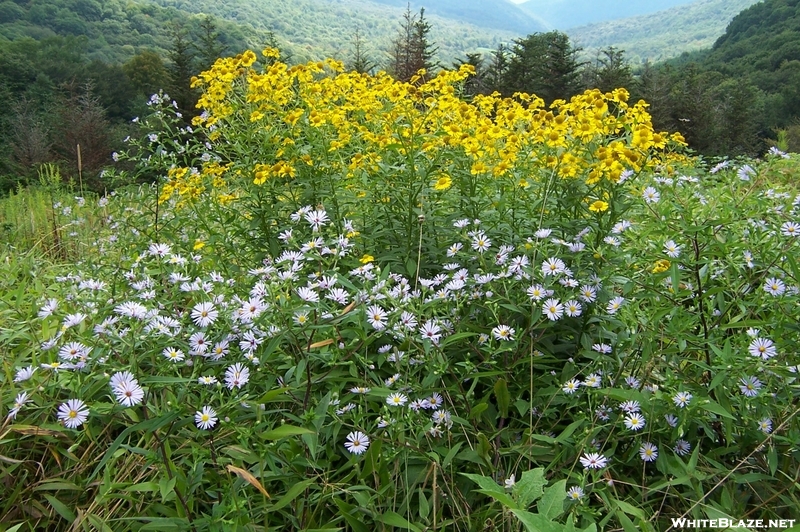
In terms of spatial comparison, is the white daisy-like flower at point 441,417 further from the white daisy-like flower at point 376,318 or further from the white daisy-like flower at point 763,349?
the white daisy-like flower at point 763,349

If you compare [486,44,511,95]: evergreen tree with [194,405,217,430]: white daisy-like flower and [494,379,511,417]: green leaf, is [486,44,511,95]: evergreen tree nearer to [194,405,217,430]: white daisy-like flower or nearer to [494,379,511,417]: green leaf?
[494,379,511,417]: green leaf

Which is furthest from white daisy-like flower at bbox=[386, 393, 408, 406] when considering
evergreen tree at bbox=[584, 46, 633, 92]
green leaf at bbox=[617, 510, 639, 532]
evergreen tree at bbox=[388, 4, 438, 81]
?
evergreen tree at bbox=[584, 46, 633, 92]

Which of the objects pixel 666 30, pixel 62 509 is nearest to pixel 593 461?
pixel 62 509

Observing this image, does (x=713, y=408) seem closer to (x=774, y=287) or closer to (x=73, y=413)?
(x=774, y=287)

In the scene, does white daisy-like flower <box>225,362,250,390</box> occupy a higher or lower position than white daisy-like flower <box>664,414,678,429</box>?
higher

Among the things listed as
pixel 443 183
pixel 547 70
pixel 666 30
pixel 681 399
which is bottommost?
pixel 547 70

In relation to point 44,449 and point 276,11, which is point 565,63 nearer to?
point 44,449

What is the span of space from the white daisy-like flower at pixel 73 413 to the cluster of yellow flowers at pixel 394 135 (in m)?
1.20

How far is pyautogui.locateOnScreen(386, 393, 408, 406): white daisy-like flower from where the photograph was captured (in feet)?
4.60

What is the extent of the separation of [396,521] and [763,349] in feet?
3.76

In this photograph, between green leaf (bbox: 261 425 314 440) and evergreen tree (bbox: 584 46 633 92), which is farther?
evergreen tree (bbox: 584 46 633 92)

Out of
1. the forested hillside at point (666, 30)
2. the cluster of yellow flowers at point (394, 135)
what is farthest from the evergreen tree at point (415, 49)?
the forested hillside at point (666, 30)

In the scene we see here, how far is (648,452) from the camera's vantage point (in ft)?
4.94

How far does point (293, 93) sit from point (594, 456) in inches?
87.4
